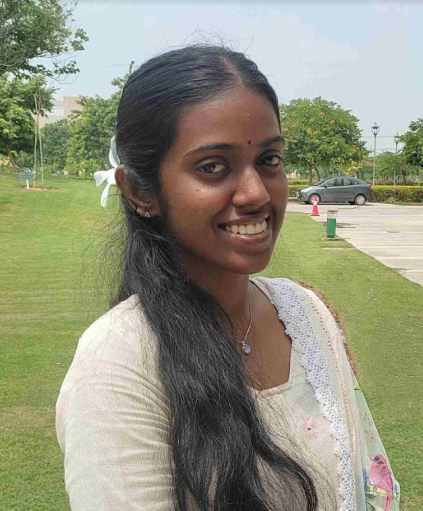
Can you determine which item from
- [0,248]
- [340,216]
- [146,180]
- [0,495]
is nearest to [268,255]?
[146,180]

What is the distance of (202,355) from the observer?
1146 mm

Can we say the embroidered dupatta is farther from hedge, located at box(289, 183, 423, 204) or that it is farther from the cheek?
hedge, located at box(289, 183, 423, 204)

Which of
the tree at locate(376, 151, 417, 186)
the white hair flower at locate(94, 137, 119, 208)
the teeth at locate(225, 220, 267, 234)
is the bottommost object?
the teeth at locate(225, 220, 267, 234)

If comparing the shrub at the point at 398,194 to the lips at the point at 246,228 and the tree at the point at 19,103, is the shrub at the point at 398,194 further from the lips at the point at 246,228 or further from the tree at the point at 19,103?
the lips at the point at 246,228

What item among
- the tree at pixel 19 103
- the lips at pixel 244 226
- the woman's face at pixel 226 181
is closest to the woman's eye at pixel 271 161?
the woman's face at pixel 226 181

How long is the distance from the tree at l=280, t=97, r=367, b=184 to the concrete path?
29.0ft

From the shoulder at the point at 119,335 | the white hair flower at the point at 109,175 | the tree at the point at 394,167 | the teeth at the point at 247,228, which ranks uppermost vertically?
the tree at the point at 394,167

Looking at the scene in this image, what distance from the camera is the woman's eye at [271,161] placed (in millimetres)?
1199

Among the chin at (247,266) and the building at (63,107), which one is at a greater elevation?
the building at (63,107)

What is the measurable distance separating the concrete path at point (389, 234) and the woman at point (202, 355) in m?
7.70

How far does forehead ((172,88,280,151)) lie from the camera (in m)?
1.13

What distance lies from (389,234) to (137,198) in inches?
553

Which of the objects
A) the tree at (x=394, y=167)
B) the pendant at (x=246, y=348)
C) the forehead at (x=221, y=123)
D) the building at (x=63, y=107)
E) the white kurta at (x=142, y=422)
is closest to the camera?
the white kurta at (x=142, y=422)

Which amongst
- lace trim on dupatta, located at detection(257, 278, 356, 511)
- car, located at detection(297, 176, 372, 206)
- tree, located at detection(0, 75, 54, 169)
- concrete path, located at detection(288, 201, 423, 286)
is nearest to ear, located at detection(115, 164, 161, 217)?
lace trim on dupatta, located at detection(257, 278, 356, 511)
